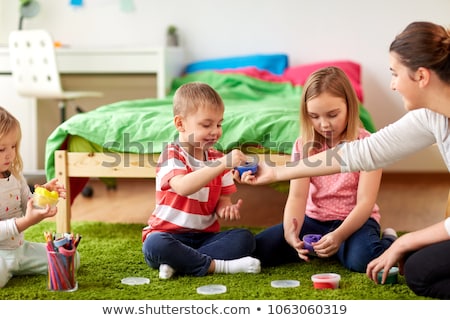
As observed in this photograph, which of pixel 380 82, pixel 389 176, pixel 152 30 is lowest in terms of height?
pixel 389 176

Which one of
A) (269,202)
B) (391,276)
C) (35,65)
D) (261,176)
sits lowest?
(269,202)

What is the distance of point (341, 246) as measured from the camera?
1.98 m

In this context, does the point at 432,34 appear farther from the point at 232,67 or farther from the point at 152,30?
the point at 152,30

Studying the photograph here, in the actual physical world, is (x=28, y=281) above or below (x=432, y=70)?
below

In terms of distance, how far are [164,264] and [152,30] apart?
2.74 meters

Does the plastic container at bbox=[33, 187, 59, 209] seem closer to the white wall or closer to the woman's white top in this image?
the woman's white top

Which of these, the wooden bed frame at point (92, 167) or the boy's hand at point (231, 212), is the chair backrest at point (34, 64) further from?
the boy's hand at point (231, 212)

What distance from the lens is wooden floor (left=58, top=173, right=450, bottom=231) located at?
9.55ft

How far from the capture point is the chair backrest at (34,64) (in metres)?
3.63

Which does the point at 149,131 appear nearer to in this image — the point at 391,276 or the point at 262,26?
the point at 391,276

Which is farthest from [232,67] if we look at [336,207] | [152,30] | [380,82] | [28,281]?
[28,281]

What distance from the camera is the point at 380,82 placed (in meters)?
4.18

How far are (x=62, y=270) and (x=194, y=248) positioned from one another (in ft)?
1.28

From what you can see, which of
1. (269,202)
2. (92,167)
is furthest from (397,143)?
(269,202)
